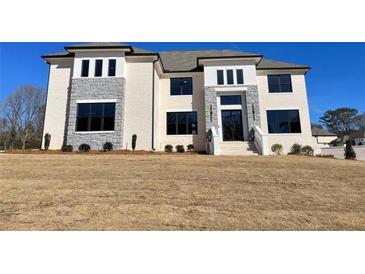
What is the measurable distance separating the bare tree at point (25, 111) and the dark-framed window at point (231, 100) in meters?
31.9

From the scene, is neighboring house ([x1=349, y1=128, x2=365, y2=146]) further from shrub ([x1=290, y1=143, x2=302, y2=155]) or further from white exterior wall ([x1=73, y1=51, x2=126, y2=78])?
white exterior wall ([x1=73, y1=51, x2=126, y2=78])

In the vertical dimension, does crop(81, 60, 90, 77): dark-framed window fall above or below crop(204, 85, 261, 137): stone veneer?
above

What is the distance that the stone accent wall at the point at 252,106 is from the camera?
17.9m

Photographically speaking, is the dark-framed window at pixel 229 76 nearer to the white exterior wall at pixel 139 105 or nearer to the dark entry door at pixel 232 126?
the dark entry door at pixel 232 126

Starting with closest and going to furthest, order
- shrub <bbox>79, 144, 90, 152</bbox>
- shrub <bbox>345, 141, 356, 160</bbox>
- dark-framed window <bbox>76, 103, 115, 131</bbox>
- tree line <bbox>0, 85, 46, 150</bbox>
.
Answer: shrub <bbox>79, 144, 90, 152</bbox> < dark-framed window <bbox>76, 103, 115, 131</bbox> < shrub <bbox>345, 141, 356, 160</bbox> < tree line <bbox>0, 85, 46, 150</bbox>

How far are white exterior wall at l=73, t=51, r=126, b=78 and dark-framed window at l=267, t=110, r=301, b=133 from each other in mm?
11943

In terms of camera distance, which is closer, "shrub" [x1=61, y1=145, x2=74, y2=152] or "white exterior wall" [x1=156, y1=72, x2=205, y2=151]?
"shrub" [x1=61, y1=145, x2=74, y2=152]

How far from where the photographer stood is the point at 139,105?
55.9ft

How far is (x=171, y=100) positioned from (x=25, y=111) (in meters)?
29.7

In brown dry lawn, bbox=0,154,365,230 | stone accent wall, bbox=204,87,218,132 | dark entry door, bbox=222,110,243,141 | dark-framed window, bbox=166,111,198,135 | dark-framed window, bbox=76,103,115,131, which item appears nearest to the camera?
brown dry lawn, bbox=0,154,365,230

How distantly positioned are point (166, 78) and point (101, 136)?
24.4 feet

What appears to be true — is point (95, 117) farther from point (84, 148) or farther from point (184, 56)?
point (184, 56)

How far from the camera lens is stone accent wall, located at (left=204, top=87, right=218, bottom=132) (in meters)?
18.1

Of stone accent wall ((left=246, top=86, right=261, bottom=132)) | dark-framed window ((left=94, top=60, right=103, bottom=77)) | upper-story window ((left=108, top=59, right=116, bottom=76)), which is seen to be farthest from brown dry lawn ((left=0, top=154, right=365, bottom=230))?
upper-story window ((left=108, top=59, right=116, bottom=76))
